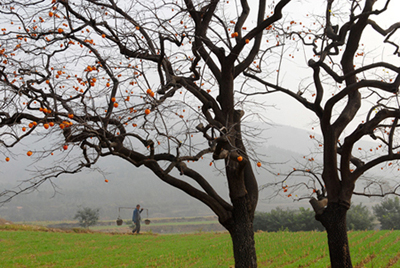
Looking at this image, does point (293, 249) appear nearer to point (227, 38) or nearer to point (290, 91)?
point (290, 91)

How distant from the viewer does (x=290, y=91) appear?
8117 millimetres

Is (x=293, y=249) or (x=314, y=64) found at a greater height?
(x=314, y=64)

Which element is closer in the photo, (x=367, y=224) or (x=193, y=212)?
(x=367, y=224)

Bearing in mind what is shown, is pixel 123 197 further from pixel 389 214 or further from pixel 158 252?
pixel 158 252

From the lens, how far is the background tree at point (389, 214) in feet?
75.4

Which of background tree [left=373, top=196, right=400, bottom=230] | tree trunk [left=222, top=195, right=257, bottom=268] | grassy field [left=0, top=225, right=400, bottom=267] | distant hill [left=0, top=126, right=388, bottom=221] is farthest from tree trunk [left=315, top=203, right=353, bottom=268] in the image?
distant hill [left=0, top=126, right=388, bottom=221]

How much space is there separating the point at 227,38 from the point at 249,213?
3790 millimetres

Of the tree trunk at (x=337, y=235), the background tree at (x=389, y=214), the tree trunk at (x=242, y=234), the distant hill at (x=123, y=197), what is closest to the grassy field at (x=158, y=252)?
the tree trunk at (x=337, y=235)

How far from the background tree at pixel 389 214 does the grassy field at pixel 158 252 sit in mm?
10355

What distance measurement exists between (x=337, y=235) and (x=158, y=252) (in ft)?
25.7

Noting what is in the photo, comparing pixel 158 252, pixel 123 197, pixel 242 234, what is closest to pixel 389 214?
pixel 158 252

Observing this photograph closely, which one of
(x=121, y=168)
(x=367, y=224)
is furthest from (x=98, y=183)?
(x=367, y=224)

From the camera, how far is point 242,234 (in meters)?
5.97

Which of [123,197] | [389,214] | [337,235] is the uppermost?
[123,197]
